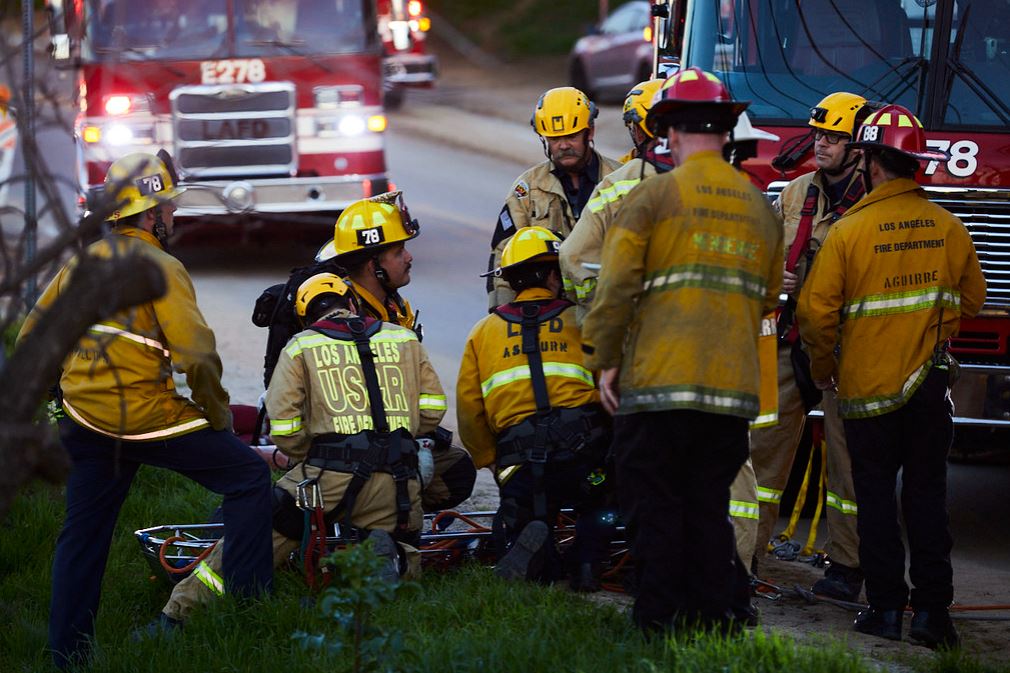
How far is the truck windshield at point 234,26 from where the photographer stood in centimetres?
1168

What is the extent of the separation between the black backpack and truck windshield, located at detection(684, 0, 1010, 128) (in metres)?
2.26

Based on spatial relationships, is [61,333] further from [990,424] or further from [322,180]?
[322,180]

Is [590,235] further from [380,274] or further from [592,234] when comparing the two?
[380,274]

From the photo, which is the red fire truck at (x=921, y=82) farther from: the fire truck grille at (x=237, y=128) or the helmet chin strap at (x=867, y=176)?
the fire truck grille at (x=237, y=128)

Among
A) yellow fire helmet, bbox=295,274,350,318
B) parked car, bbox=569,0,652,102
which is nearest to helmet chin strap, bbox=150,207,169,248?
yellow fire helmet, bbox=295,274,350,318

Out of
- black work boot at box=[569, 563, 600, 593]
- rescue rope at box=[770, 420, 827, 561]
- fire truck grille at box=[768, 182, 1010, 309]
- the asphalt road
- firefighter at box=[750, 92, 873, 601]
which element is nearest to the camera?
black work boot at box=[569, 563, 600, 593]

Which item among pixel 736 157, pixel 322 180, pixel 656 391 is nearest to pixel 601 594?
pixel 656 391

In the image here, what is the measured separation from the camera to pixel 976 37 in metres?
7.14

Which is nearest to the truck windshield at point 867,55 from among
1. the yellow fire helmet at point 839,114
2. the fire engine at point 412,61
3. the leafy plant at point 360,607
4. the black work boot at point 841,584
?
the yellow fire helmet at point 839,114

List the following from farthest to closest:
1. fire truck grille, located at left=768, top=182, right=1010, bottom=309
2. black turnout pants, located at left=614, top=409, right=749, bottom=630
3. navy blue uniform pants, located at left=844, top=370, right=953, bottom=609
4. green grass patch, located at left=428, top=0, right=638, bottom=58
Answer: green grass patch, located at left=428, top=0, right=638, bottom=58, fire truck grille, located at left=768, top=182, right=1010, bottom=309, navy blue uniform pants, located at left=844, top=370, right=953, bottom=609, black turnout pants, located at left=614, top=409, right=749, bottom=630

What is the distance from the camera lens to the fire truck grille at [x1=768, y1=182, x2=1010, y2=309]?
673cm

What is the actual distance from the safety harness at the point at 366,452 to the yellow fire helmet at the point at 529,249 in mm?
678

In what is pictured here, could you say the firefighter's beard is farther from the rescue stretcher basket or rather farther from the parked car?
the parked car

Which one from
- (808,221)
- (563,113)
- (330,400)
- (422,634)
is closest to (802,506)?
(808,221)
